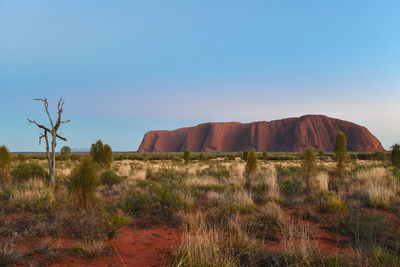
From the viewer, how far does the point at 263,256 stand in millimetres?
3164

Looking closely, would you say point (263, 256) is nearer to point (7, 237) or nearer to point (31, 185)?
point (7, 237)

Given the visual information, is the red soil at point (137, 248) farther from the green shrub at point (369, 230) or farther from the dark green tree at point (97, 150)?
the dark green tree at point (97, 150)

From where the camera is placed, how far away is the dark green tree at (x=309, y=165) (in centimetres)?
834

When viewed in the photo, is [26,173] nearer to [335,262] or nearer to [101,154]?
[101,154]

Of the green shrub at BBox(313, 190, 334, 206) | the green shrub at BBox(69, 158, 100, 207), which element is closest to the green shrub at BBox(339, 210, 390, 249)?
the green shrub at BBox(313, 190, 334, 206)

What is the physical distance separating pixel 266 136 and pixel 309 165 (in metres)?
123

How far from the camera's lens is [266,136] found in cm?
12669

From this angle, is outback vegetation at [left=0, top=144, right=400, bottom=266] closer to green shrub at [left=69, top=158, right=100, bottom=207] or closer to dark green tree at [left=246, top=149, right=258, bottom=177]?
green shrub at [left=69, top=158, right=100, bottom=207]

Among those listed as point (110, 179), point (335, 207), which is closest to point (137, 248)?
point (335, 207)

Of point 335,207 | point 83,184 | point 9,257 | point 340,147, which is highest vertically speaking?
point 340,147

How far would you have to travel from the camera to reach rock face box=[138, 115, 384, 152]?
357 ft

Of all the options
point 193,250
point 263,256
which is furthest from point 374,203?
point 193,250

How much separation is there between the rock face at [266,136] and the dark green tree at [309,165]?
10071 centimetres

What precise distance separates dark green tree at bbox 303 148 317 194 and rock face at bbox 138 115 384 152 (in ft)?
330
